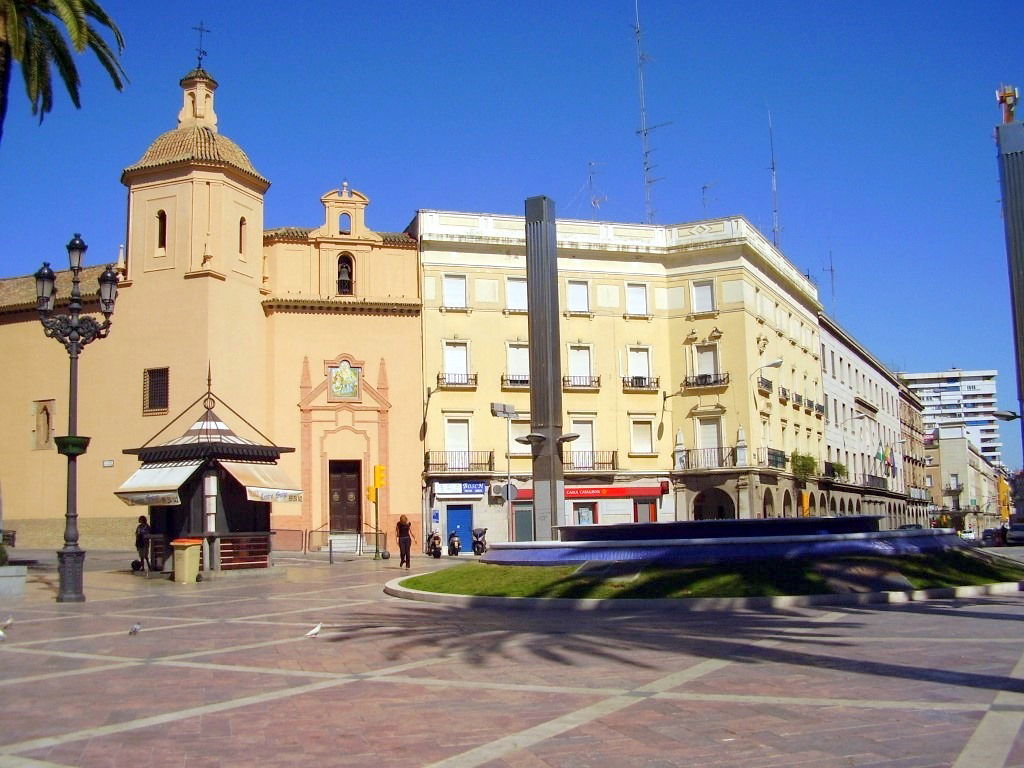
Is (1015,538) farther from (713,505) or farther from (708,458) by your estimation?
(708,458)

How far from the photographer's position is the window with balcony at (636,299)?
48438mm

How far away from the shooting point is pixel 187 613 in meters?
17.7

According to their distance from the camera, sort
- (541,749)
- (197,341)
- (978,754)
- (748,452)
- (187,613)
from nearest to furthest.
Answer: (978,754), (541,749), (187,613), (197,341), (748,452)

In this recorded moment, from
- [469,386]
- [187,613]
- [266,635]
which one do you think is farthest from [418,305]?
[266,635]

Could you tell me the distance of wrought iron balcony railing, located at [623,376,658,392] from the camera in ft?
156

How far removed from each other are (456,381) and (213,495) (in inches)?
772

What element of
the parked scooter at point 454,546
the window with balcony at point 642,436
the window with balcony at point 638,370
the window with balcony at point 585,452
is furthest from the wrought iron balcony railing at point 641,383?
the parked scooter at point 454,546

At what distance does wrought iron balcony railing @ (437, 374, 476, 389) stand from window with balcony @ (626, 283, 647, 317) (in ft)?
28.0

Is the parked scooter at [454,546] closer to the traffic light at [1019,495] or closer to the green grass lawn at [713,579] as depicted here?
the green grass lawn at [713,579]

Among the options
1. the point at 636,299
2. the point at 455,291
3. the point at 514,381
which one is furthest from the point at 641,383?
the point at 455,291

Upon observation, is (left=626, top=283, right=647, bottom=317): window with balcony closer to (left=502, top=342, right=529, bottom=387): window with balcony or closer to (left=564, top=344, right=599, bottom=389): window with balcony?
(left=564, top=344, right=599, bottom=389): window with balcony

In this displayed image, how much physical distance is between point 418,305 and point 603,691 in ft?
118

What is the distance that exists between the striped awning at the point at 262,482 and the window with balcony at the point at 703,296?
2613cm

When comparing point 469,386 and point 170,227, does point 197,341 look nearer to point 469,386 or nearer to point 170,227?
point 170,227
